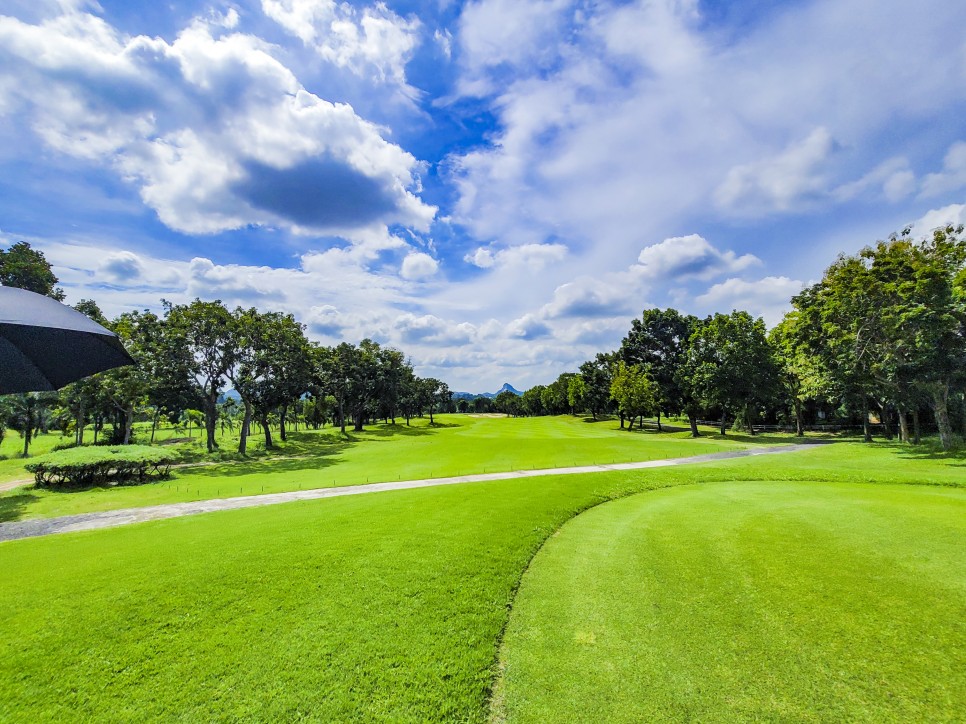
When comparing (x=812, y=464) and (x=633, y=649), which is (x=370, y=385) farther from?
(x=633, y=649)

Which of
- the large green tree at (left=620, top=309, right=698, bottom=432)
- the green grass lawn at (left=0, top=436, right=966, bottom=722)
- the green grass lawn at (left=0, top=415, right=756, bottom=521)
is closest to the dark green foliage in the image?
the green grass lawn at (left=0, top=415, right=756, bottom=521)

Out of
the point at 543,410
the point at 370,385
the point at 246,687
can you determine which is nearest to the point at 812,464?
the point at 246,687

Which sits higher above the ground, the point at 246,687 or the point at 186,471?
the point at 246,687

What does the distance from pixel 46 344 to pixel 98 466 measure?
2746 cm

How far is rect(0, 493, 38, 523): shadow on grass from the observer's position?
1753 cm

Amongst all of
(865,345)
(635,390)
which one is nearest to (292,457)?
(635,390)

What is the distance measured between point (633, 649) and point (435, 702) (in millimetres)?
2920

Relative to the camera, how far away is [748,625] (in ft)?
20.1

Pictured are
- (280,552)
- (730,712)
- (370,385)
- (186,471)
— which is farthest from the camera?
(370,385)

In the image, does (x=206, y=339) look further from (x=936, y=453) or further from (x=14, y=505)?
(x=936, y=453)

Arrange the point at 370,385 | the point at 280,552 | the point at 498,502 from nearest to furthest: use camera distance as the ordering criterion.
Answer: the point at 280,552 → the point at 498,502 → the point at 370,385

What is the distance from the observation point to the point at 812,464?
2584 centimetres

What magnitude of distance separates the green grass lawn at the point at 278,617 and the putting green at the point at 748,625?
15 centimetres

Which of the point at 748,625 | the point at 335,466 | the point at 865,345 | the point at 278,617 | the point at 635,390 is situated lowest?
the point at 335,466
